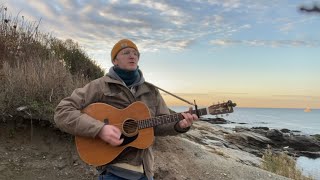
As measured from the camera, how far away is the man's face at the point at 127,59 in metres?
3.63

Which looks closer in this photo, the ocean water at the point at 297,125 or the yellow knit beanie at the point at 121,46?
the yellow knit beanie at the point at 121,46

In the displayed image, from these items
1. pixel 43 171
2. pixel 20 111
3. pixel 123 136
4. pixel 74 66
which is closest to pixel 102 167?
pixel 123 136

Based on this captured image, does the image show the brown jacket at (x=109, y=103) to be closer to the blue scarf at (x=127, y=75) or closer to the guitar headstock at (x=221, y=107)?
the blue scarf at (x=127, y=75)

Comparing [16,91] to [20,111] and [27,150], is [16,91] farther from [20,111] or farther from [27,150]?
[27,150]

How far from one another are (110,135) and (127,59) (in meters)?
0.72

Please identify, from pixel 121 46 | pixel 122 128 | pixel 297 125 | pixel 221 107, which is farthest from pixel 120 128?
pixel 297 125

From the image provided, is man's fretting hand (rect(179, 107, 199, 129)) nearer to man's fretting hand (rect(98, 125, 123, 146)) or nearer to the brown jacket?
the brown jacket

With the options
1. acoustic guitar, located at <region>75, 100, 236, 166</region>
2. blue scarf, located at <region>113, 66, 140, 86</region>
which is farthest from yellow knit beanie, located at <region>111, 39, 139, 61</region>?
acoustic guitar, located at <region>75, 100, 236, 166</region>

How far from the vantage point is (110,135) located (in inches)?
132

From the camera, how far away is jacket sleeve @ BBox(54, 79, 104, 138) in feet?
11.1

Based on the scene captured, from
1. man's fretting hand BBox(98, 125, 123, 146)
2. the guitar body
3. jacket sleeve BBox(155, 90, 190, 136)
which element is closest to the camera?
man's fretting hand BBox(98, 125, 123, 146)

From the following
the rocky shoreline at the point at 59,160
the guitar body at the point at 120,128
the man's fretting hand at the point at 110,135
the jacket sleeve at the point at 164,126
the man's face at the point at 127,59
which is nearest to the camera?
the man's fretting hand at the point at 110,135

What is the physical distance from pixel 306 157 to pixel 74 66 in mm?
18158

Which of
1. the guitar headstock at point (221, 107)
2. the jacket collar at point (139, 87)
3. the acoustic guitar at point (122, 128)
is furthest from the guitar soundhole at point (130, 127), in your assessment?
the guitar headstock at point (221, 107)
